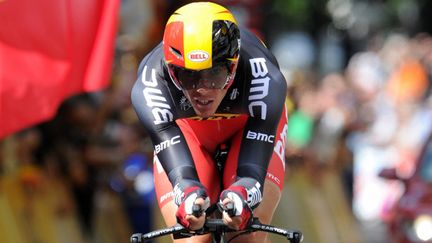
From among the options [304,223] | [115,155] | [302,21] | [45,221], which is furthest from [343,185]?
[302,21]

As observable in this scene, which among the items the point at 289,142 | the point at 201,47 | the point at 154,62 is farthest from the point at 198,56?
the point at 289,142

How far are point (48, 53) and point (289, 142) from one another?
4.93m

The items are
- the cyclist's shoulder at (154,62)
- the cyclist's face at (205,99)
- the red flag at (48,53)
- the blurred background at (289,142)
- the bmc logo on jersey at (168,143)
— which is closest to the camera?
the cyclist's face at (205,99)

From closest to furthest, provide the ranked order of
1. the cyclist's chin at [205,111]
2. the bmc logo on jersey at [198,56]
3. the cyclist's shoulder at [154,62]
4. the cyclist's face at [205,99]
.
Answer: the bmc logo on jersey at [198,56], the cyclist's face at [205,99], the cyclist's chin at [205,111], the cyclist's shoulder at [154,62]

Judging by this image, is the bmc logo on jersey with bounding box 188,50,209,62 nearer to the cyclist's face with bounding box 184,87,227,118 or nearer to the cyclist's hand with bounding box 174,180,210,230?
the cyclist's face with bounding box 184,87,227,118

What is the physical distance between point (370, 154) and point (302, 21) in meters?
5.24

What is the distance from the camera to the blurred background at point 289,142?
11.3 meters

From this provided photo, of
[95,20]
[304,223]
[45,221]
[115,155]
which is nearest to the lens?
[95,20]

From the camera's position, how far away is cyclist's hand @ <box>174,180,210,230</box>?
665 cm

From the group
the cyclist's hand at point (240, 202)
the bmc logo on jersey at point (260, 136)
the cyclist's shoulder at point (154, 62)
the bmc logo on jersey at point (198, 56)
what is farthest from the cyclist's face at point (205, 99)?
the cyclist's shoulder at point (154, 62)

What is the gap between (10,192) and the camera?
10.7 m

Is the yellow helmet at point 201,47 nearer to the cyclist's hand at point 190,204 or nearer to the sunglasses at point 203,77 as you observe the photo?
the sunglasses at point 203,77

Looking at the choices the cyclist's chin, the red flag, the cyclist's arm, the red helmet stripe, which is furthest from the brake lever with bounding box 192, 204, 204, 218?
the red flag

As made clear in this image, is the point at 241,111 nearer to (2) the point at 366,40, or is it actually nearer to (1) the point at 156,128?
(1) the point at 156,128
